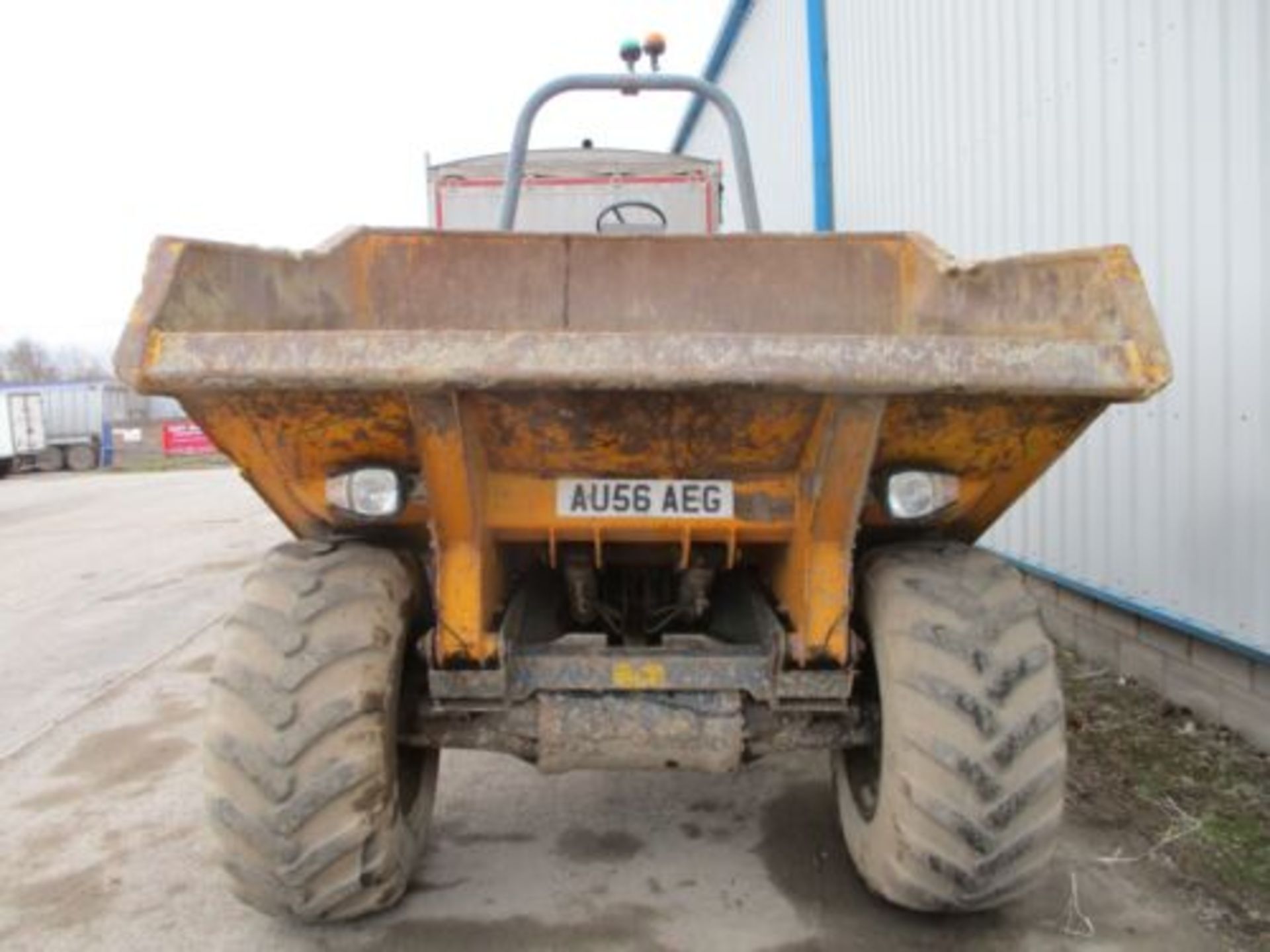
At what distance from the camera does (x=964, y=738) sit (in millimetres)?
2975

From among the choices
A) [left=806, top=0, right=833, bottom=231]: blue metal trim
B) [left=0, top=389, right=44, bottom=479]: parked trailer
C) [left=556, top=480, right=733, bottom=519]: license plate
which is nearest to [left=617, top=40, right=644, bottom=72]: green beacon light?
Result: [left=556, top=480, right=733, bottom=519]: license plate

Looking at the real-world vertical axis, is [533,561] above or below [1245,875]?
above

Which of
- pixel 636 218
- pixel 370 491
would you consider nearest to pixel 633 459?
pixel 370 491

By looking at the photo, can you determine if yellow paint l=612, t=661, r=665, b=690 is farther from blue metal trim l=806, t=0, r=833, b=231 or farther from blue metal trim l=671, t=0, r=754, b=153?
blue metal trim l=671, t=0, r=754, b=153

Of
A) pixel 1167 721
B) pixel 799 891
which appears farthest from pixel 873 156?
pixel 799 891

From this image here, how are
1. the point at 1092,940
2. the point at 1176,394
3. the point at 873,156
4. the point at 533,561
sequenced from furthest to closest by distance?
the point at 873,156 → the point at 1176,394 → the point at 533,561 → the point at 1092,940

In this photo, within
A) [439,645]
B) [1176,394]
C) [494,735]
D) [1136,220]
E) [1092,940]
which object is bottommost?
[1092,940]

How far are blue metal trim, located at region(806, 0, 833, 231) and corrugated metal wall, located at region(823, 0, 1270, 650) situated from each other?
2.61 meters

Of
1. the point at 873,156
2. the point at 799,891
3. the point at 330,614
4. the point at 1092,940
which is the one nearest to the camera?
the point at 330,614

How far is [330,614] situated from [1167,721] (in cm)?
395

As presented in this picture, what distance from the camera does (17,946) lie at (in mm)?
3486

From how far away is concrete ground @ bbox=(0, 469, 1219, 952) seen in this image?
3391mm

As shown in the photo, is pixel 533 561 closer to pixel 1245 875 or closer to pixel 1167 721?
pixel 1245 875

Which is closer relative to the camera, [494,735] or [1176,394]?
[494,735]
